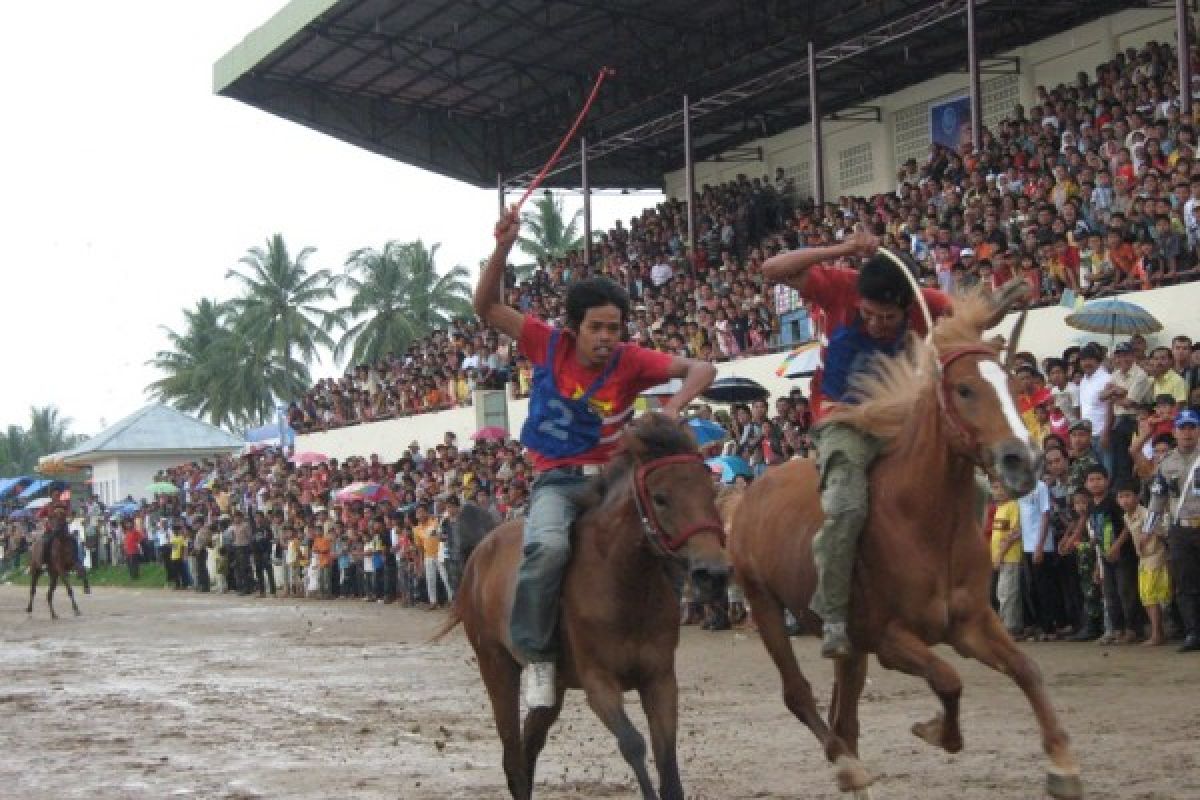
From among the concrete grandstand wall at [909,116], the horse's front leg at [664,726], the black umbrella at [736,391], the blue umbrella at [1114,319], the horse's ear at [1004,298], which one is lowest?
the horse's front leg at [664,726]

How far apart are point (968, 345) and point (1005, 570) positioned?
29.0 feet

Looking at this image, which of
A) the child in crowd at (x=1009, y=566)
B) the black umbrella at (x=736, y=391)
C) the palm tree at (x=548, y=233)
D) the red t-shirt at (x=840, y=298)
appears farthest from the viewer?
the palm tree at (x=548, y=233)

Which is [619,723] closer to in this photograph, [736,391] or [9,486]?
[736,391]

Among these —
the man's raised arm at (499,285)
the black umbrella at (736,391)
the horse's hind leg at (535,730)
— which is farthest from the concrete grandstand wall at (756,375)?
the horse's hind leg at (535,730)

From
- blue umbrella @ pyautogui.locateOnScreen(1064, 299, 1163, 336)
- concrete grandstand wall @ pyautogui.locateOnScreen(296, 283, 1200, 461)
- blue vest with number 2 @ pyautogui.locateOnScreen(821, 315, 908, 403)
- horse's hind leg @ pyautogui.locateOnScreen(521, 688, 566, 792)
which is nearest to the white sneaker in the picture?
horse's hind leg @ pyautogui.locateOnScreen(521, 688, 566, 792)

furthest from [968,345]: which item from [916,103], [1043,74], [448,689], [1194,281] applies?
[916,103]

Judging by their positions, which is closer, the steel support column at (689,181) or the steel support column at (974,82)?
the steel support column at (974,82)

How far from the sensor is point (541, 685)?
21.2 ft

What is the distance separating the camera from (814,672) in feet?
41.6

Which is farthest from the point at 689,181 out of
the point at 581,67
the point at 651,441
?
the point at 651,441

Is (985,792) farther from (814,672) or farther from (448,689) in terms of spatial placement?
(448,689)

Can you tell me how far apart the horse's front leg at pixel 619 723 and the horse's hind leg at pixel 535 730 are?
0.52 meters

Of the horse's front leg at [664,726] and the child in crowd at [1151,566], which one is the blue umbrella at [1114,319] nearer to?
the child in crowd at [1151,566]

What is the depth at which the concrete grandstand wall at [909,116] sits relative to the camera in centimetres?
2700
